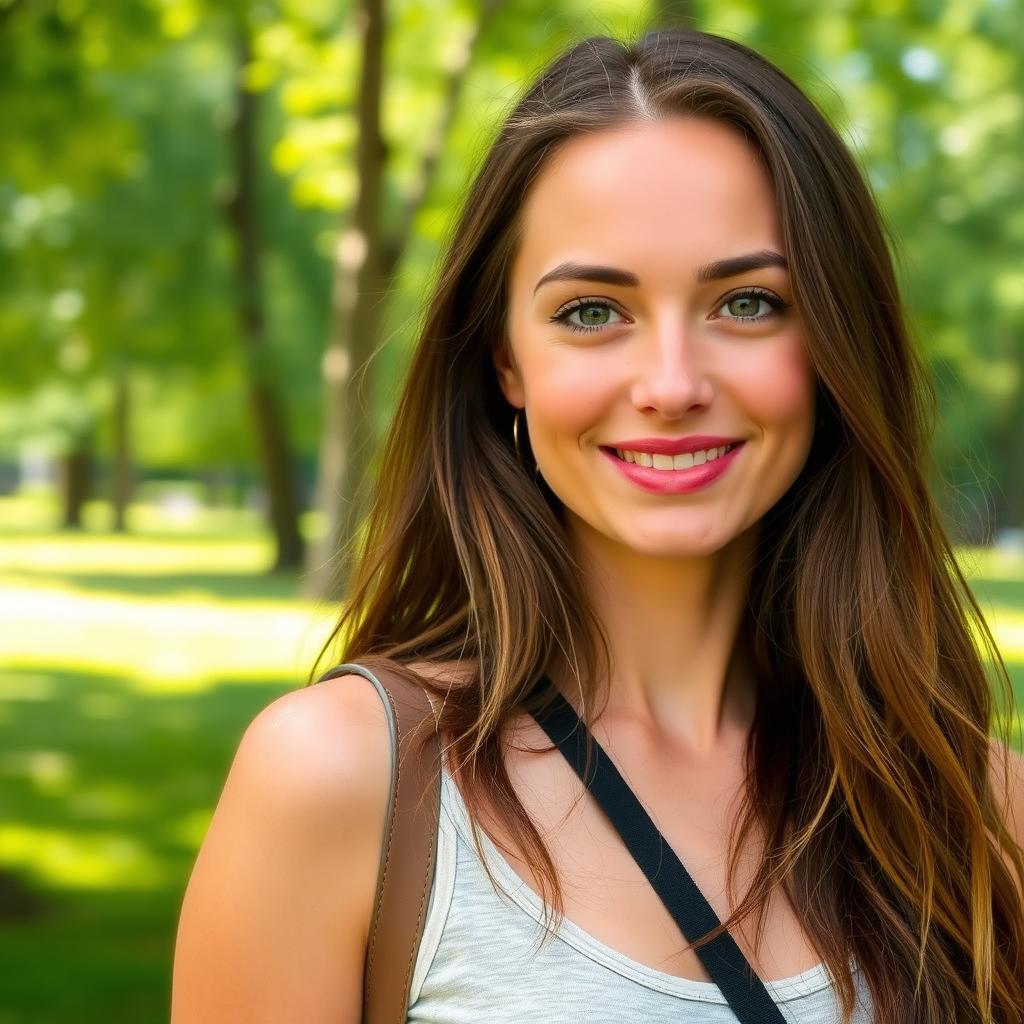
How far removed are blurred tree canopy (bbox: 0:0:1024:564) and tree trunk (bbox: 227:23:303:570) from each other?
0.05 metres

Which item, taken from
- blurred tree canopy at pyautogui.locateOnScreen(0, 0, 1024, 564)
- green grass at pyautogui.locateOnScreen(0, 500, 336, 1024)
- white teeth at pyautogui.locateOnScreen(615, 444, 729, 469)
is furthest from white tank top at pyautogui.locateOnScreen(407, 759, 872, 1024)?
blurred tree canopy at pyautogui.locateOnScreen(0, 0, 1024, 564)

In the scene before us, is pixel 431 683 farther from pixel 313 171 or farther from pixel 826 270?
pixel 313 171

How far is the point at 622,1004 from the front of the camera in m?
1.91

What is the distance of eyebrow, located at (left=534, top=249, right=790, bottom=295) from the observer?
2.12 metres

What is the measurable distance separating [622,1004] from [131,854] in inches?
Result: 243

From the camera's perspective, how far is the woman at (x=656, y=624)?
6.23 ft

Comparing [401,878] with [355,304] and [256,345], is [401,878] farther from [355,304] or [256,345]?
[256,345]

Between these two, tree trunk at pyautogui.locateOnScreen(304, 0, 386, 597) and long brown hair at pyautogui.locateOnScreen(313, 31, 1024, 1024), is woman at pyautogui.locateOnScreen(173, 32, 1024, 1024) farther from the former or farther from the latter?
tree trunk at pyautogui.locateOnScreen(304, 0, 386, 597)

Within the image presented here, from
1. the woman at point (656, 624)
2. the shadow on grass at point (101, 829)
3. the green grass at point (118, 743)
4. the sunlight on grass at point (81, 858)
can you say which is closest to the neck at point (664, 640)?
the woman at point (656, 624)

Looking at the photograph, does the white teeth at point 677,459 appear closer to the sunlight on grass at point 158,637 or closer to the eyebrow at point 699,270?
the eyebrow at point 699,270

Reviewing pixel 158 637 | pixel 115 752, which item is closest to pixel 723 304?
pixel 115 752

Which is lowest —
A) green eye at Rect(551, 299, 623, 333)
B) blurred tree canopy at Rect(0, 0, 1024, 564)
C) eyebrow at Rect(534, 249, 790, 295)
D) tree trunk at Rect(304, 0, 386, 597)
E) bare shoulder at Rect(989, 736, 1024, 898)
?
bare shoulder at Rect(989, 736, 1024, 898)

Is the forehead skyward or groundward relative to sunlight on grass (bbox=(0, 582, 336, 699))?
skyward

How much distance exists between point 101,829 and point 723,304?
6725 mm
